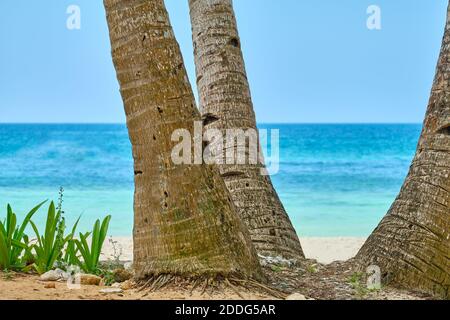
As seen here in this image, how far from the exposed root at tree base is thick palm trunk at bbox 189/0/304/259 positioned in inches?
73.1

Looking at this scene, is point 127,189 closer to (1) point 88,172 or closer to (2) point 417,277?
(1) point 88,172

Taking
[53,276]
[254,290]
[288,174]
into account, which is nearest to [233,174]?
[254,290]

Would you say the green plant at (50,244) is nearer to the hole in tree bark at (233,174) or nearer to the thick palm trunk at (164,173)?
the thick palm trunk at (164,173)

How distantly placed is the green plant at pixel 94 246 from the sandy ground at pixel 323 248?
6.33 metres

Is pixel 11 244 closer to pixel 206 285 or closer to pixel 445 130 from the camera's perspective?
pixel 206 285

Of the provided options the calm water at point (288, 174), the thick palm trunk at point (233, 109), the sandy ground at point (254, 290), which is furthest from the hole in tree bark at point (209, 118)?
the calm water at point (288, 174)

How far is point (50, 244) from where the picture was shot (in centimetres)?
711

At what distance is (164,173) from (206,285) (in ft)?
3.18

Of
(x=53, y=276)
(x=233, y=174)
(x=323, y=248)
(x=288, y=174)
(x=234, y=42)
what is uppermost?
(x=234, y=42)

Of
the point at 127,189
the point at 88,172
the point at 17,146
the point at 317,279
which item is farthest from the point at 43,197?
the point at 317,279

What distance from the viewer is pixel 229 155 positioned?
825cm

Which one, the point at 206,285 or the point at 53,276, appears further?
the point at 53,276

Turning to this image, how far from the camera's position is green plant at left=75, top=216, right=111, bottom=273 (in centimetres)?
705

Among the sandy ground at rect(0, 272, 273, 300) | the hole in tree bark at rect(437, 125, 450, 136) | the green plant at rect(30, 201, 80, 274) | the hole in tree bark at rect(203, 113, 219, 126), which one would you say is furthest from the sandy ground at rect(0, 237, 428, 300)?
the hole in tree bark at rect(203, 113, 219, 126)
